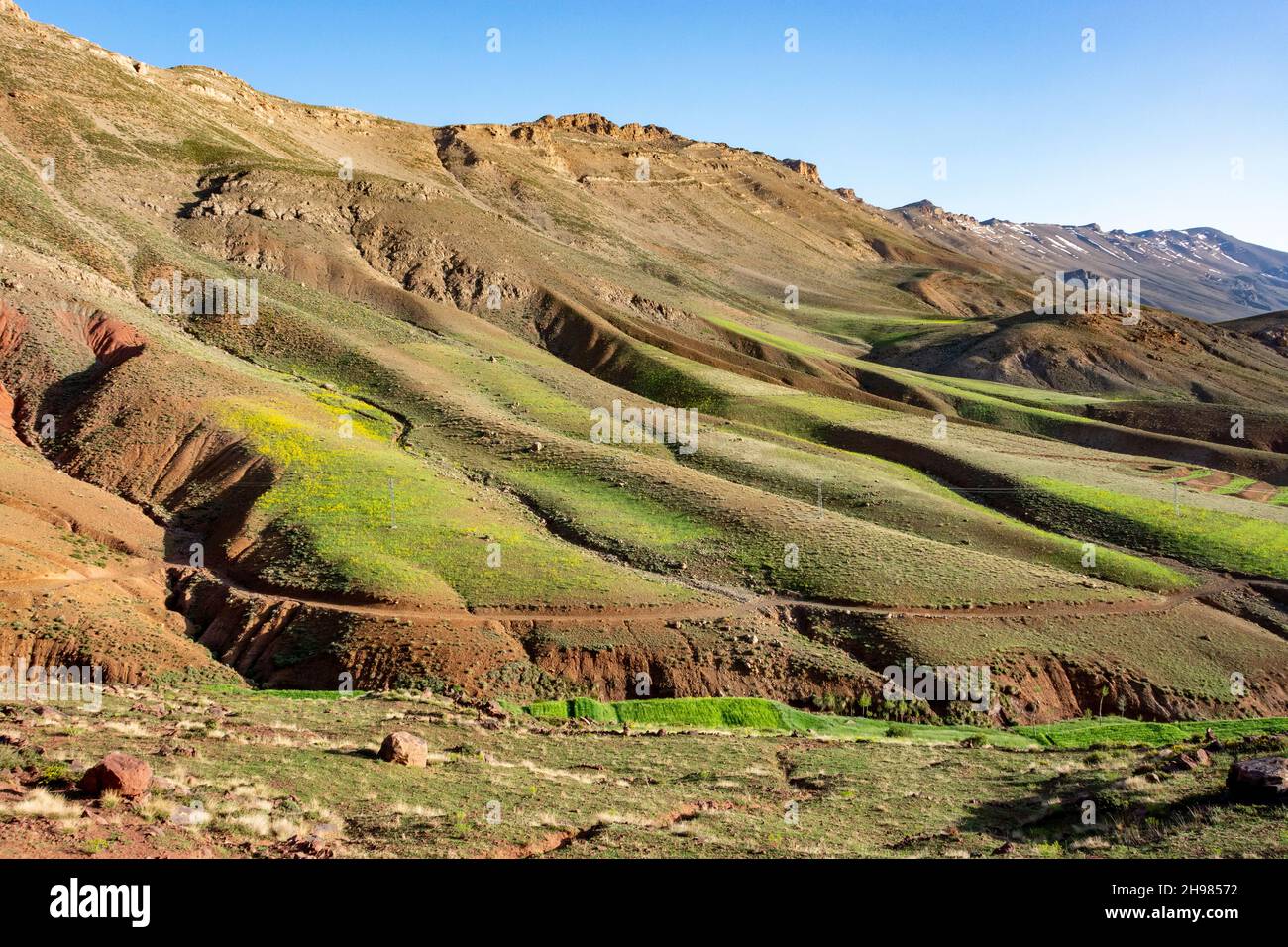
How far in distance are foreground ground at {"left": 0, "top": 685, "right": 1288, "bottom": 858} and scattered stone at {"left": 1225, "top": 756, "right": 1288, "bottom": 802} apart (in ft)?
1.35

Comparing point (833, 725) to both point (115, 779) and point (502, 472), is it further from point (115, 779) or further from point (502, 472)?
point (502, 472)

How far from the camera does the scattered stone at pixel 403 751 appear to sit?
21.1 m

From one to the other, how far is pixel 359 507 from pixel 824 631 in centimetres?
2334

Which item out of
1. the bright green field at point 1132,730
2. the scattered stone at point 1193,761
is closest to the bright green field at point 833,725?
the bright green field at point 1132,730

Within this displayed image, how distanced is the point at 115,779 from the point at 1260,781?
20.5 m

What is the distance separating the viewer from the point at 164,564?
133 ft

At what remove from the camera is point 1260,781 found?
17719mm

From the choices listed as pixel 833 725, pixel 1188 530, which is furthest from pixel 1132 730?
pixel 1188 530

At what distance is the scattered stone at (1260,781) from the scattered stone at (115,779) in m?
20.0

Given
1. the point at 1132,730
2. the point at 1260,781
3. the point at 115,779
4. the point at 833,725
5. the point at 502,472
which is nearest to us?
the point at 115,779

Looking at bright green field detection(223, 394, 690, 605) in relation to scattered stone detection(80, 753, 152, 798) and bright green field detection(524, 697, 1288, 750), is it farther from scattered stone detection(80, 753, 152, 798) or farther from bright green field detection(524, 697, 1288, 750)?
scattered stone detection(80, 753, 152, 798)

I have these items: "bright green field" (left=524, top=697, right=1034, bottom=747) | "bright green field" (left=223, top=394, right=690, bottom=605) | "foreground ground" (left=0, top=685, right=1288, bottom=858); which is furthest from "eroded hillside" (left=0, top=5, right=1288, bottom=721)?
"foreground ground" (left=0, top=685, right=1288, bottom=858)

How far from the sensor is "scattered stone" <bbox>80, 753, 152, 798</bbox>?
14242 mm
